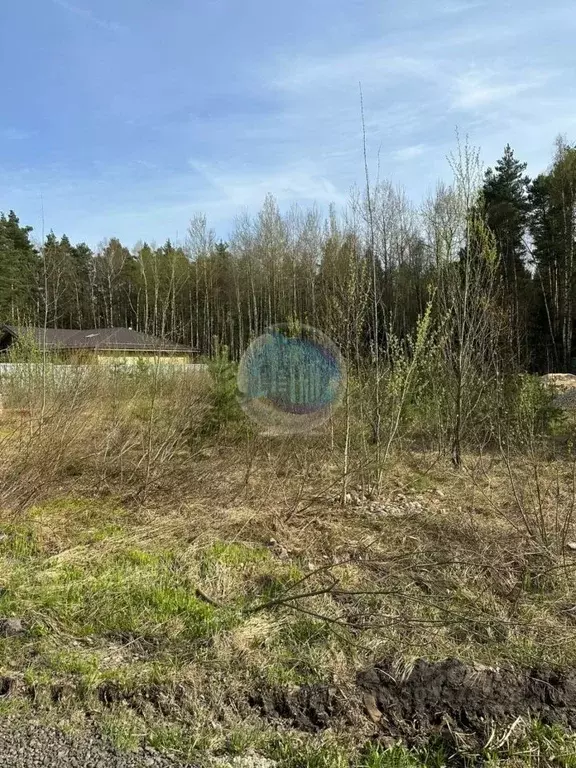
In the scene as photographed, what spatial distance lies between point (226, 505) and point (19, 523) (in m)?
1.81

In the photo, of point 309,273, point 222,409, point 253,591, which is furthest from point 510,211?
point 253,591

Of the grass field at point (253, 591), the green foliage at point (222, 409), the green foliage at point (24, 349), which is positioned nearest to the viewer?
the grass field at point (253, 591)

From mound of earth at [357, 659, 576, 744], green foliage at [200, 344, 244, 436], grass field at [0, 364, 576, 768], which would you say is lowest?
mound of earth at [357, 659, 576, 744]

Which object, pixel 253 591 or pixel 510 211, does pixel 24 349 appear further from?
pixel 510 211

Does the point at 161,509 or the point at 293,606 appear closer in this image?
the point at 293,606

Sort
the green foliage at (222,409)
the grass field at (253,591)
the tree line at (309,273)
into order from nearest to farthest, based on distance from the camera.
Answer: the grass field at (253,591) → the green foliage at (222,409) → the tree line at (309,273)

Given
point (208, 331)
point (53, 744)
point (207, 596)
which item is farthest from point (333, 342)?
point (208, 331)

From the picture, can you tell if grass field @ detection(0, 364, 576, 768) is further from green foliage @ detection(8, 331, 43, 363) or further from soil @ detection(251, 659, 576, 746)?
green foliage @ detection(8, 331, 43, 363)

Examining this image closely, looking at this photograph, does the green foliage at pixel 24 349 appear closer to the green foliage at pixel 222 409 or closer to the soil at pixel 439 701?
the green foliage at pixel 222 409

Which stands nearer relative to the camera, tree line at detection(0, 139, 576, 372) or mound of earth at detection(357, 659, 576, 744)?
mound of earth at detection(357, 659, 576, 744)

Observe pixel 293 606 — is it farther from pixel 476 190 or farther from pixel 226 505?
pixel 476 190

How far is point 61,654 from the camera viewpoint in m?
2.67

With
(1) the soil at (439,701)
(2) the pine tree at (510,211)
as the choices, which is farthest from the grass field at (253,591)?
(2) the pine tree at (510,211)

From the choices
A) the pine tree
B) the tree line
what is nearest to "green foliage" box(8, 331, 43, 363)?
the tree line
